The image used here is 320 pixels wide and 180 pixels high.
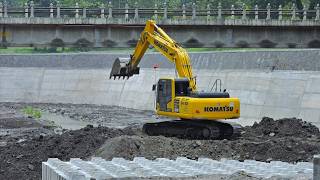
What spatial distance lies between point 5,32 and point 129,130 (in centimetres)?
1429

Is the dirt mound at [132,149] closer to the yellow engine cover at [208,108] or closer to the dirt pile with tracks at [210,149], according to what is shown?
the dirt pile with tracks at [210,149]

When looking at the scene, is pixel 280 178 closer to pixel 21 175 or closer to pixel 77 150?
pixel 21 175

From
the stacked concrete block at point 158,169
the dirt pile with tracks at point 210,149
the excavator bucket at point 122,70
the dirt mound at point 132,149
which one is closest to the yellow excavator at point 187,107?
the dirt mound at point 132,149

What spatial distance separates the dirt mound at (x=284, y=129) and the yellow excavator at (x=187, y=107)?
5.80ft

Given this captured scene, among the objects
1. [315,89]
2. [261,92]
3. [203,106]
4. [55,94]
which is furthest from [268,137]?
[55,94]

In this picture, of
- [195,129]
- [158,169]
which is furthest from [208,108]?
[158,169]

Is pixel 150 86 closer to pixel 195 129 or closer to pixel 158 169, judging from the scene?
pixel 195 129

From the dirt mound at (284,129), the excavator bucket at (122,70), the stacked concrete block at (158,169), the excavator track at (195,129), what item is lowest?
the dirt mound at (284,129)

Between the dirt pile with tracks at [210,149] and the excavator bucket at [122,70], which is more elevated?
the excavator bucket at [122,70]

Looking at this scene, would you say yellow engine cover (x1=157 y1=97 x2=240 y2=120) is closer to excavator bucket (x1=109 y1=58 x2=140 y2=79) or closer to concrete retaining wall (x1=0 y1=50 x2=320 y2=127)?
excavator bucket (x1=109 y1=58 x2=140 y2=79)

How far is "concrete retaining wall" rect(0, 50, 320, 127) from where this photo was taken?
57812mm

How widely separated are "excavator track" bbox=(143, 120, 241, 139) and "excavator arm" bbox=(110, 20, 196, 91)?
74.5 inches

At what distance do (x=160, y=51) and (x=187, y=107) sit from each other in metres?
5.07

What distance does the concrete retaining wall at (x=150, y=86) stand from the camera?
57812 mm
